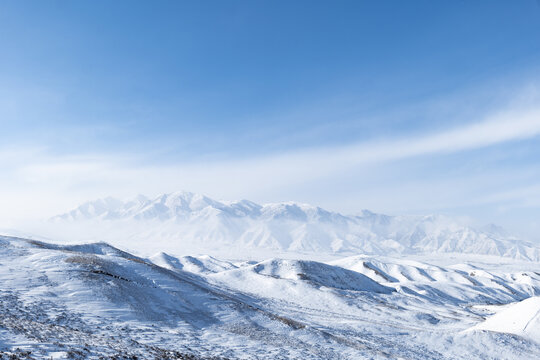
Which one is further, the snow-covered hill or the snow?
the snow

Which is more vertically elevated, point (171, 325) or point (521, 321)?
point (171, 325)

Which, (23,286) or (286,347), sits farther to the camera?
(23,286)

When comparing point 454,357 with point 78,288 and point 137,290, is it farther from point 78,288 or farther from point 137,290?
point 78,288

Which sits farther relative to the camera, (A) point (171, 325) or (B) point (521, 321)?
(B) point (521, 321)

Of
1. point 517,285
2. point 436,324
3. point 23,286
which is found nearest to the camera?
point 23,286

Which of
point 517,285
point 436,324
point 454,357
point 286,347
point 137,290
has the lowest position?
point 517,285

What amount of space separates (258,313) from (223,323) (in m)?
5.05

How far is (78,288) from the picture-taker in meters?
30.2

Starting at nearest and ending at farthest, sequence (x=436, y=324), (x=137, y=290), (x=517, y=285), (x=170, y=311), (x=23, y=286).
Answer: (x=23, y=286)
(x=170, y=311)
(x=137, y=290)
(x=436, y=324)
(x=517, y=285)

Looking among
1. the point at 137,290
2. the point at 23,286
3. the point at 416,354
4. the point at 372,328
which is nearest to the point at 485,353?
the point at 416,354

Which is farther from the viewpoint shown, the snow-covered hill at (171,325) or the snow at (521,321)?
the snow at (521,321)

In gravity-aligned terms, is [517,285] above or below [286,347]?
below

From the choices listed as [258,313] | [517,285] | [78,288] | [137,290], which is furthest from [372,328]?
[517,285]

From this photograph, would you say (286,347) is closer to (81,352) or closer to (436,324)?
(81,352)
